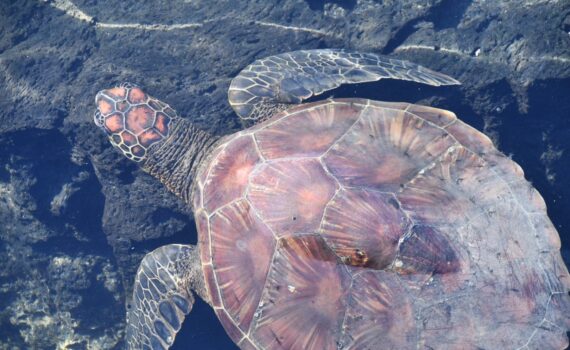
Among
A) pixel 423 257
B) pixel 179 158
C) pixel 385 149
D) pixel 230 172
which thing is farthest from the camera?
pixel 179 158

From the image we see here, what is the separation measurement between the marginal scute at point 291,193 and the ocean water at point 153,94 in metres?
1.26

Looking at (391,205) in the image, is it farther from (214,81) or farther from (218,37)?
(218,37)

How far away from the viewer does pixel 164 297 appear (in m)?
3.24

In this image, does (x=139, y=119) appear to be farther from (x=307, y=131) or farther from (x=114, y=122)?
(x=307, y=131)

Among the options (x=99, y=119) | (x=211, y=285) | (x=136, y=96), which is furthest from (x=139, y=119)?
(x=211, y=285)

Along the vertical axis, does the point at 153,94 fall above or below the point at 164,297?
above

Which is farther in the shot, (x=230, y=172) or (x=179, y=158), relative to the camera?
(x=179, y=158)

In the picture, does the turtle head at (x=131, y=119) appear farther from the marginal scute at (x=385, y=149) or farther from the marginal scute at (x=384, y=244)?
the marginal scute at (x=385, y=149)

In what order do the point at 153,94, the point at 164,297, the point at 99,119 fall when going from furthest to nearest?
1. the point at 153,94
2. the point at 99,119
3. the point at 164,297

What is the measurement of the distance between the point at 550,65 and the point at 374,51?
1.49 metres

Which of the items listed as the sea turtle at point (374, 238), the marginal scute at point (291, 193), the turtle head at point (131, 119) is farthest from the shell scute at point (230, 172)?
the turtle head at point (131, 119)

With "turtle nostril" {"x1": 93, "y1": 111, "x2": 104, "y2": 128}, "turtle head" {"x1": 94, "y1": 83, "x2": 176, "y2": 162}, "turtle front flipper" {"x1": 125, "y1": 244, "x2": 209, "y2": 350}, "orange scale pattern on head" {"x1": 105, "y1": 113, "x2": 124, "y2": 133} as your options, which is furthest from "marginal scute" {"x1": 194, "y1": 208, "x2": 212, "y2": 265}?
"turtle nostril" {"x1": 93, "y1": 111, "x2": 104, "y2": 128}

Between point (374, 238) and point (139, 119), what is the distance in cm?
229

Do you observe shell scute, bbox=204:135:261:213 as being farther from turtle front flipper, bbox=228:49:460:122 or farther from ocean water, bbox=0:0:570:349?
ocean water, bbox=0:0:570:349
